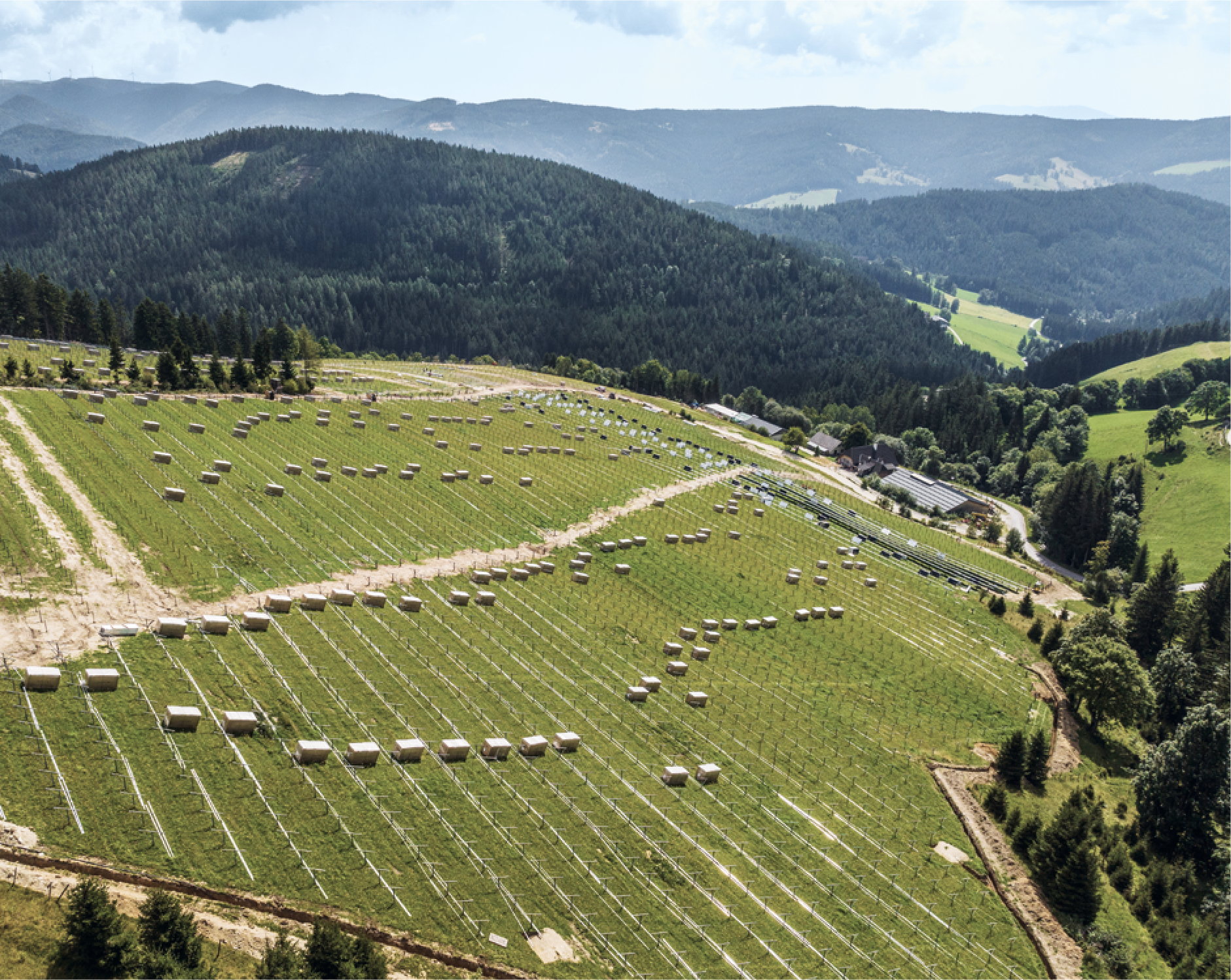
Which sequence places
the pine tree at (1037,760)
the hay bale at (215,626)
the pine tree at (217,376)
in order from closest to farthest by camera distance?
the hay bale at (215,626) → the pine tree at (1037,760) → the pine tree at (217,376)

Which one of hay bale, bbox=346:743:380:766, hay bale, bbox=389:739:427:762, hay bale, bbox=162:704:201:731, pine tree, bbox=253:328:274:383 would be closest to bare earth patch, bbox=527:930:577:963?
hay bale, bbox=389:739:427:762

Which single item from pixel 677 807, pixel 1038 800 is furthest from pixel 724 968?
pixel 1038 800

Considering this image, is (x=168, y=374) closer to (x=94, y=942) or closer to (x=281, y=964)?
(x=94, y=942)

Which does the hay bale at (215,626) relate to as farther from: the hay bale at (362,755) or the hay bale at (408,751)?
the hay bale at (408,751)

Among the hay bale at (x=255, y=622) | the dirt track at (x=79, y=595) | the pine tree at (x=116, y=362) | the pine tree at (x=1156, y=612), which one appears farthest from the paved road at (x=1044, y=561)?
the pine tree at (x=116, y=362)

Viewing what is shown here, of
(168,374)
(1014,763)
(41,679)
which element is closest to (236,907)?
(41,679)

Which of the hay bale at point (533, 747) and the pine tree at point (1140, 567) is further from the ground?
the hay bale at point (533, 747)
